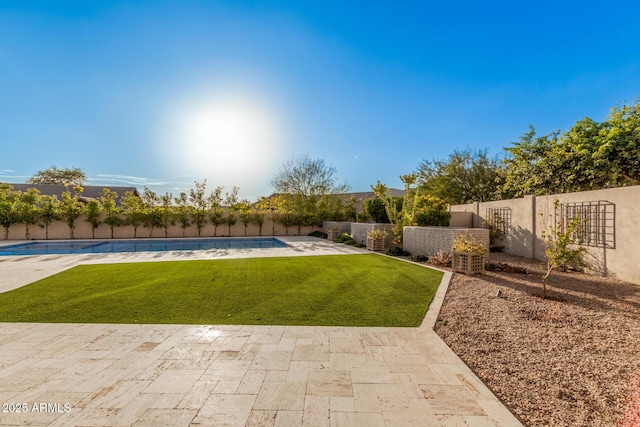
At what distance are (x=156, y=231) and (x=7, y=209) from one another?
8246 millimetres

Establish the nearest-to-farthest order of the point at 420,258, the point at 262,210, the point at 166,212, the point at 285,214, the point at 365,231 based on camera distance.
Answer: the point at 420,258 < the point at 365,231 < the point at 166,212 < the point at 285,214 < the point at 262,210

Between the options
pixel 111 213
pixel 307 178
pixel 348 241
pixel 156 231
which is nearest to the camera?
pixel 348 241

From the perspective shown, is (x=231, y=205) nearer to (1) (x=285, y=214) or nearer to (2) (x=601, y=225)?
(1) (x=285, y=214)

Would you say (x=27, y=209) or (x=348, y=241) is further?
(x=27, y=209)

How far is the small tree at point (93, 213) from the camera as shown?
64.4 feet

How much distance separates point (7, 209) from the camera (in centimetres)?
1814

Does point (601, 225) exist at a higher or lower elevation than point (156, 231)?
higher

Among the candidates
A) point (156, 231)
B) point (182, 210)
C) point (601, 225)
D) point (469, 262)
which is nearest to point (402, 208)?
point (469, 262)

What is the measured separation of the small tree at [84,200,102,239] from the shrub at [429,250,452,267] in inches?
838

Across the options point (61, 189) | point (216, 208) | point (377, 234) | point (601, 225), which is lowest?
point (377, 234)

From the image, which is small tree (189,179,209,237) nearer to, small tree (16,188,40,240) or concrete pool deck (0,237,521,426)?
small tree (16,188,40,240)

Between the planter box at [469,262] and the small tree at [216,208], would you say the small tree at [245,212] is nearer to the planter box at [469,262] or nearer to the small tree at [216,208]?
the small tree at [216,208]

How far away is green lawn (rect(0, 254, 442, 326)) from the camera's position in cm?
490

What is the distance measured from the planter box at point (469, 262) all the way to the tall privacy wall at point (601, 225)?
6.44ft
